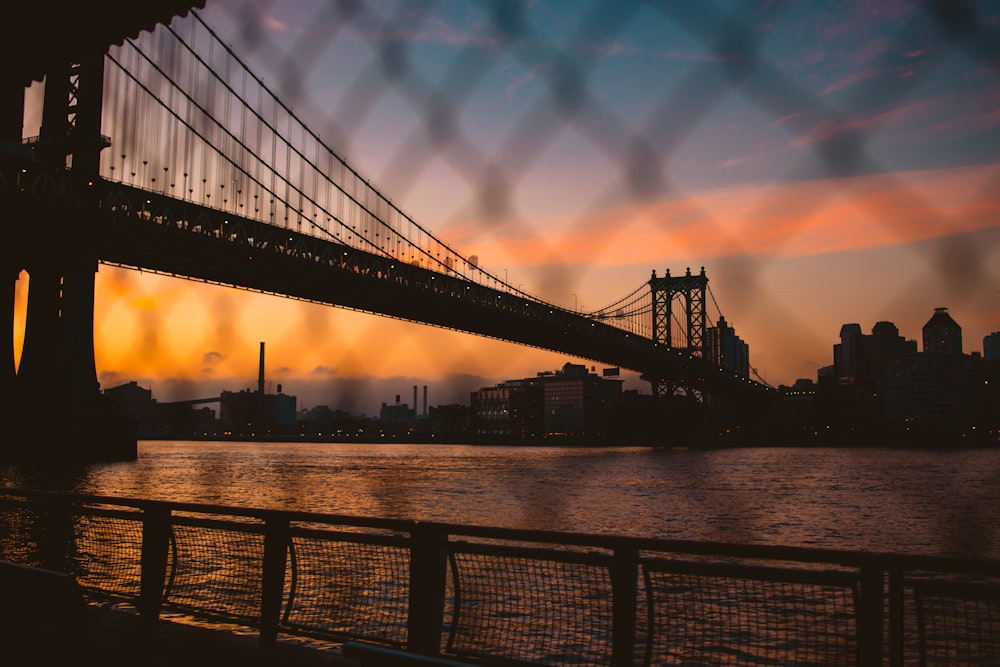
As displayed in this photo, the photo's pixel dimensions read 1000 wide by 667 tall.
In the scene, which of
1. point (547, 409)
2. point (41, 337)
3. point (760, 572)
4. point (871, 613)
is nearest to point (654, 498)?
point (760, 572)

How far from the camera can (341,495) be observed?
43.2 m

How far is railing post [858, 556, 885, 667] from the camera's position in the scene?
438 cm

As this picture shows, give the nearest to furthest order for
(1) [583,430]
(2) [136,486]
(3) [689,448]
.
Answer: (2) [136,486] → (3) [689,448] → (1) [583,430]

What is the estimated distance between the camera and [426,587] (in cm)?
599

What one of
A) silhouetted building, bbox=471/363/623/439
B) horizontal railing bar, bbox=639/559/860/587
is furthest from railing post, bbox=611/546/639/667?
silhouetted building, bbox=471/363/623/439

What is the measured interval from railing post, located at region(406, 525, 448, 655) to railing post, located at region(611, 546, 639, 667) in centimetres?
128

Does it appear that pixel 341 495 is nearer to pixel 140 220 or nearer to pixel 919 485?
pixel 140 220

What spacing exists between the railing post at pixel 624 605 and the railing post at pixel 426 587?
4.20ft

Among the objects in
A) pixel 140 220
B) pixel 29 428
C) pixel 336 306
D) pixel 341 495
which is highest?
pixel 140 220

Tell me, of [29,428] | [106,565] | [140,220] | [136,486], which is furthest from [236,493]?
[106,565]

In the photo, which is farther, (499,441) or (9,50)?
(499,441)

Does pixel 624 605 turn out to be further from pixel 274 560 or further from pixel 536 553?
pixel 274 560

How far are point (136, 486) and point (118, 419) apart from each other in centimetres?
1367

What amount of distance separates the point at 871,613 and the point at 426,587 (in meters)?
2.79
